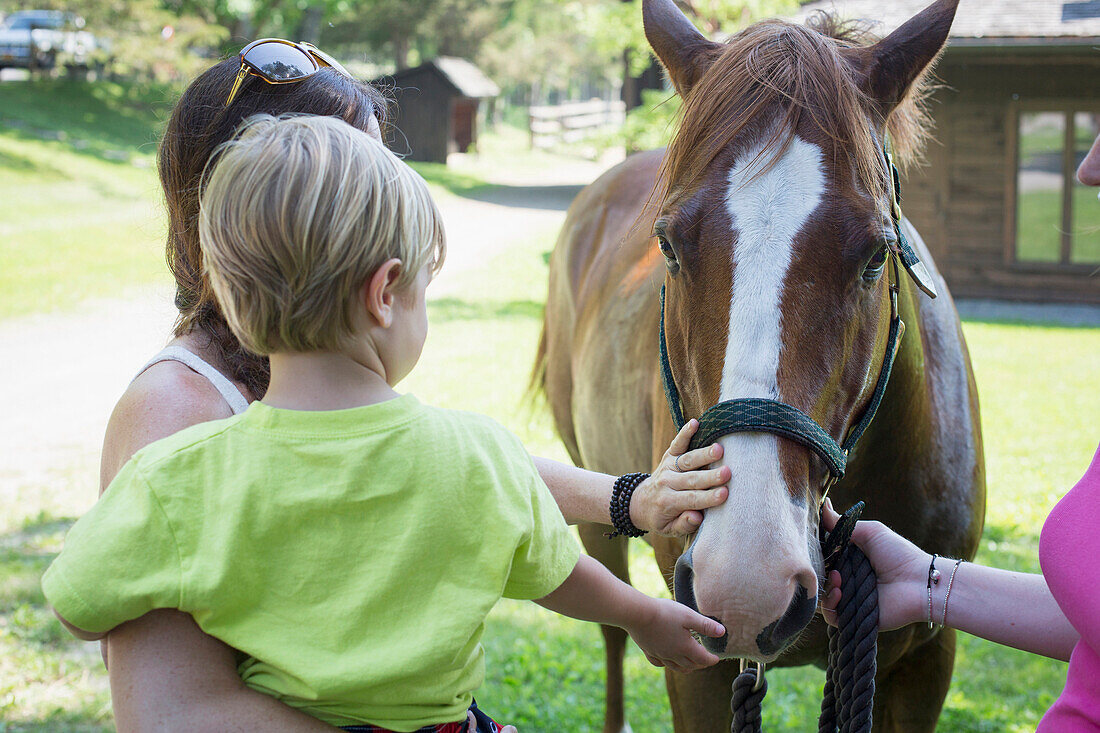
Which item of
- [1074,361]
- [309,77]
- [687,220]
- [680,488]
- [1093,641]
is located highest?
[309,77]

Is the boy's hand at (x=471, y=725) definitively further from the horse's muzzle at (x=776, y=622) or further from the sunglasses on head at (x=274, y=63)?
the sunglasses on head at (x=274, y=63)

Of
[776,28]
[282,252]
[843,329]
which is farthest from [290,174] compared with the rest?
[776,28]

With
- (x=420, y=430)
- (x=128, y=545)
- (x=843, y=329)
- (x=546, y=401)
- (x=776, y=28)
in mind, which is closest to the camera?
(x=128, y=545)

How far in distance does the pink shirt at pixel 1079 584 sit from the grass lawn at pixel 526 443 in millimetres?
1599

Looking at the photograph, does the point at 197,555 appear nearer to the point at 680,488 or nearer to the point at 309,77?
the point at 680,488

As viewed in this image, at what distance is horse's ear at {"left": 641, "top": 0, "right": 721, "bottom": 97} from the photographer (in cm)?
207

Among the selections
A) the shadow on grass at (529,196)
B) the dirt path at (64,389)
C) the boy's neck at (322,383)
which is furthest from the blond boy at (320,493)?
the shadow on grass at (529,196)

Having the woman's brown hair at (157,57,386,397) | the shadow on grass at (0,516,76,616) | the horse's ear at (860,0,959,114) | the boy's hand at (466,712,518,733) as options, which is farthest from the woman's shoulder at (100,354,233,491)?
the shadow on grass at (0,516,76,616)

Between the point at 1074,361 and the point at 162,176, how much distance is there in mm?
9588

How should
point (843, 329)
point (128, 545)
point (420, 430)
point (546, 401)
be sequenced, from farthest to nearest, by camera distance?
point (546, 401) → point (843, 329) → point (420, 430) → point (128, 545)

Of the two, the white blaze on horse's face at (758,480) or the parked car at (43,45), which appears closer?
the white blaze on horse's face at (758,480)

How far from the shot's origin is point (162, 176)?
158cm

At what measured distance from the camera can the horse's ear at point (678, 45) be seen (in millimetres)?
Result: 2066

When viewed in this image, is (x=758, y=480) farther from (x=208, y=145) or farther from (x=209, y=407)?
(x=208, y=145)
